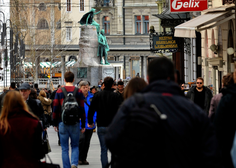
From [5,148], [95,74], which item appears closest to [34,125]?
[5,148]

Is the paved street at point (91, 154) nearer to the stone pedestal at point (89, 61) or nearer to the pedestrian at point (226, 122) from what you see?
the pedestrian at point (226, 122)

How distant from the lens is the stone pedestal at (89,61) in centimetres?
3184

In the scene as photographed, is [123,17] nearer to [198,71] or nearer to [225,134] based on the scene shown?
[198,71]

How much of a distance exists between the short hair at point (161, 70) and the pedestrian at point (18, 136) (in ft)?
6.15

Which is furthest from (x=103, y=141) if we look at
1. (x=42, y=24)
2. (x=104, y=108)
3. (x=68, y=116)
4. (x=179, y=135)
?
(x=42, y=24)

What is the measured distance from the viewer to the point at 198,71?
90.7 ft

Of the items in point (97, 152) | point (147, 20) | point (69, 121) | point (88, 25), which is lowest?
point (97, 152)

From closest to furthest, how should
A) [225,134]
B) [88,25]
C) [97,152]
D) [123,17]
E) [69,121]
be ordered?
[225,134] < [69,121] < [97,152] < [88,25] < [123,17]

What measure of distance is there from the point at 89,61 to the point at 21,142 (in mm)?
26766

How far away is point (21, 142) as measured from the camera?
17.2ft

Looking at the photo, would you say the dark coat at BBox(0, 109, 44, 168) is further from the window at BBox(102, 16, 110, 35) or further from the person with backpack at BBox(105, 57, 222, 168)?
the window at BBox(102, 16, 110, 35)

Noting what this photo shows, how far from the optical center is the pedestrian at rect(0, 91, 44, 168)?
5.20m

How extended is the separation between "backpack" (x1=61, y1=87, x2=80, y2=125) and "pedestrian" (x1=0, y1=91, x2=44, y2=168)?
9.79ft

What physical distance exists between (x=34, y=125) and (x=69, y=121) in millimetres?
3123
